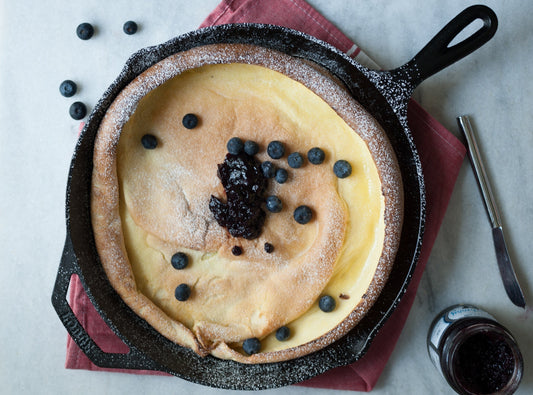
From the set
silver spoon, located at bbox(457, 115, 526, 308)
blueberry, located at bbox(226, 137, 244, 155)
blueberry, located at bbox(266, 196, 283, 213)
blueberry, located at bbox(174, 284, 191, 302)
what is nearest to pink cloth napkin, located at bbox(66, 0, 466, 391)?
silver spoon, located at bbox(457, 115, 526, 308)

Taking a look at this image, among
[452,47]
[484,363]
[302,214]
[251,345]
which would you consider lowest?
[251,345]

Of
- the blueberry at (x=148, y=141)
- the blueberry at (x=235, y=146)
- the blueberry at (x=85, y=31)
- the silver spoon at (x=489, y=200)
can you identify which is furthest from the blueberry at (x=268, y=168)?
the blueberry at (x=85, y=31)

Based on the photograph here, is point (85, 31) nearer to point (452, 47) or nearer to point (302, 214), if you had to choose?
point (302, 214)

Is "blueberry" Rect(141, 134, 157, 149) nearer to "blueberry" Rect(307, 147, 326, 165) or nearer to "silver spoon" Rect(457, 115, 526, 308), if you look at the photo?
"blueberry" Rect(307, 147, 326, 165)

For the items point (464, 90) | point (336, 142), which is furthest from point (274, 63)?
point (464, 90)

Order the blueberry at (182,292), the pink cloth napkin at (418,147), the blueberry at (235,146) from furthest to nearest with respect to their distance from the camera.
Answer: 1. the pink cloth napkin at (418,147)
2. the blueberry at (182,292)
3. the blueberry at (235,146)

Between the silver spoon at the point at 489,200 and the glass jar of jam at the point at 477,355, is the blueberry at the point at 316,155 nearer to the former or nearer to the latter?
the silver spoon at the point at 489,200

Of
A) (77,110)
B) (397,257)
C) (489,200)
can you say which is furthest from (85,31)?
(489,200)
